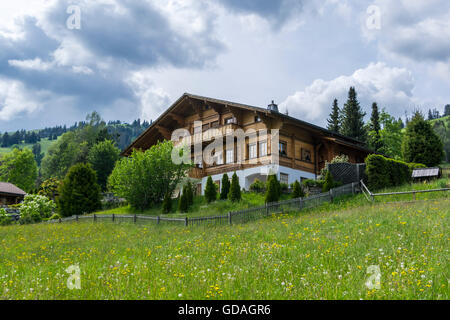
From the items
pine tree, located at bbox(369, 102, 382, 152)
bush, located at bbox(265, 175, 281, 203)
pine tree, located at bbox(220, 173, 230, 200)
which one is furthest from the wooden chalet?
pine tree, located at bbox(369, 102, 382, 152)

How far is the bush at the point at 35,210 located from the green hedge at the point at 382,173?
91.0ft

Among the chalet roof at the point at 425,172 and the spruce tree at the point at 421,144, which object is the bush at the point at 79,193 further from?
the spruce tree at the point at 421,144

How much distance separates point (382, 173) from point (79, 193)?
2618 cm

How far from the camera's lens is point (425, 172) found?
29.3m

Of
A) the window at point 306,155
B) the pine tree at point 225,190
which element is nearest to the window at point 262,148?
the window at point 306,155

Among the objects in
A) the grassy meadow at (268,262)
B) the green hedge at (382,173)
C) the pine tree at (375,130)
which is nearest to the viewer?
the grassy meadow at (268,262)

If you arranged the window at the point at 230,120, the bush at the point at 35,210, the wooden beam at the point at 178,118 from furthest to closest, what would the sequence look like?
1. the wooden beam at the point at 178,118
2. the window at the point at 230,120
3. the bush at the point at 35,210

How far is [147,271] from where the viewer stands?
33.6 feet

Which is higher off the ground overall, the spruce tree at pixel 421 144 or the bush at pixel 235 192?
the spruce tree at pixel 421 144

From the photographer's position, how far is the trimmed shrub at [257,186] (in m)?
31.5

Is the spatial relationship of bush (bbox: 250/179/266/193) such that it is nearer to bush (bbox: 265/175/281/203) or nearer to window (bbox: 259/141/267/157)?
window (bbox: 259/141/267/157)

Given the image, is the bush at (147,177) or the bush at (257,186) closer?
the bush at (257,186)

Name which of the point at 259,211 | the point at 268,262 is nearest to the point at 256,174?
the point at 259,211
